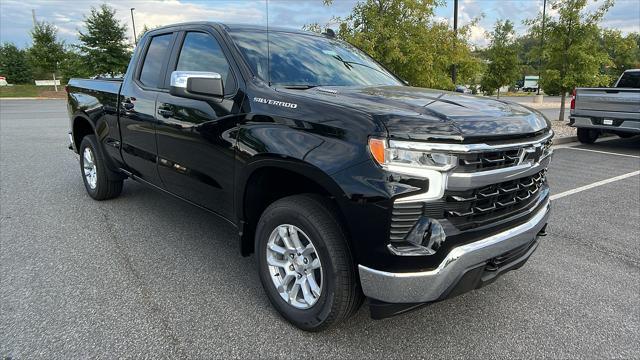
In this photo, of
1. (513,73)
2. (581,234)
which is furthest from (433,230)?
(513,73)

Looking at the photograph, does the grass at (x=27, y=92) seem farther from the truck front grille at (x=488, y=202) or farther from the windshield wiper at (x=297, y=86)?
the truck front grille at (x=488, y=202)

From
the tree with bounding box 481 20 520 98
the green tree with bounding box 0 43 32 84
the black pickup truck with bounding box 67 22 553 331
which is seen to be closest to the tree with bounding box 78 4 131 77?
the green tree with bounding box 0 43 32 84

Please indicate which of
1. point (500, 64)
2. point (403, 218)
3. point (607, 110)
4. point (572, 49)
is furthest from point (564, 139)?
point (500, 64)

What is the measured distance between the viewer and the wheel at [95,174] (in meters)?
5.15

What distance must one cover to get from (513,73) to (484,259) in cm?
2757

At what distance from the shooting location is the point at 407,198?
2188 mm

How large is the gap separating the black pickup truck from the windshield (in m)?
0.02

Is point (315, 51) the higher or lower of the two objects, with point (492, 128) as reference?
higher

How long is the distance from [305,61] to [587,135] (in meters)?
10.0

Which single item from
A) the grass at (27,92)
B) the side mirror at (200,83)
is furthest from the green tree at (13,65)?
the side mirror at (200,83)

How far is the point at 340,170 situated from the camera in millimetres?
2326

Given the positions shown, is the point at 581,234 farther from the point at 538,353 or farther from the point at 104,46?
the point at 104,46

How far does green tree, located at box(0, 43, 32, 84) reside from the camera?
4325 cm

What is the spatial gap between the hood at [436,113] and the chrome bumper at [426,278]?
577 mm
